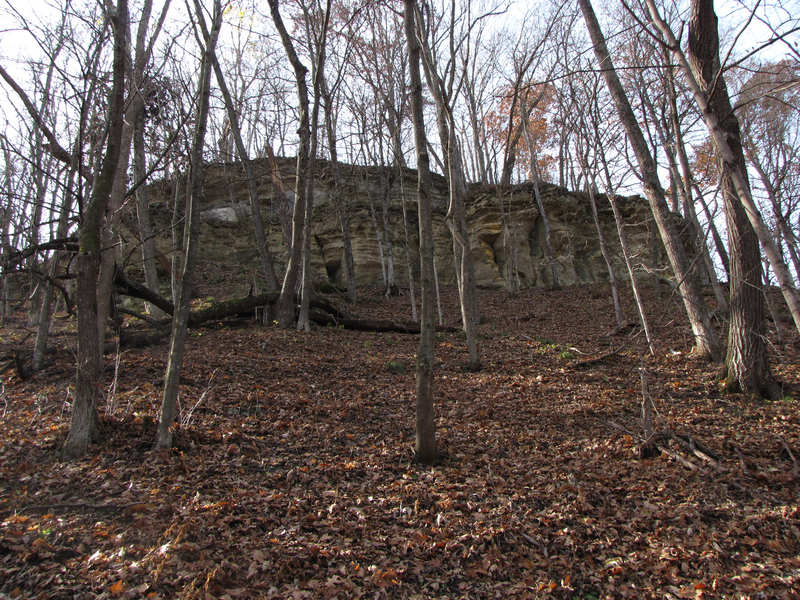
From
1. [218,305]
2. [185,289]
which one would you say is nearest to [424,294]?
[185,289]

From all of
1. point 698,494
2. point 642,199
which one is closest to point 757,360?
point 698,494

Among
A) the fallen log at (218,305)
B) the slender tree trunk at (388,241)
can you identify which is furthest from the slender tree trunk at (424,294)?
the slender tree trunk at (388,241)

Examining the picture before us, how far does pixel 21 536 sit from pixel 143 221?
11068 millimetres

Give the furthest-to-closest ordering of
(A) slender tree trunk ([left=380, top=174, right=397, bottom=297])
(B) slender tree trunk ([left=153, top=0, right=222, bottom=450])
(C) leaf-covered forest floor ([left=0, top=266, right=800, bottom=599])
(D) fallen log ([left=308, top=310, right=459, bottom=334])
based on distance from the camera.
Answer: (A) slender tree trunk ([left=380, top=174, right=397, bottom=297]) < (D) fallen log ([left=308, top=310, right=459, bottom=334]) < (B) slender tree trunk ([left=153, top=0, right=222, bottom=450]) < (C) leaf-covered forest floor ([left=0, top=266, right=800, bottom=599])

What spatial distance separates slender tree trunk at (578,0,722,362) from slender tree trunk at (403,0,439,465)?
4.94 m

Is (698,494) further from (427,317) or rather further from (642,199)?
(642,199)

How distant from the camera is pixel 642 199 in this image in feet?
71.2

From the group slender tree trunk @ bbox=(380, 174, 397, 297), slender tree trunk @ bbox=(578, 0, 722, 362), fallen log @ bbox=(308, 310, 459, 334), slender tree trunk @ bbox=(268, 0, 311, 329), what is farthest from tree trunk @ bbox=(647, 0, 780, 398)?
slender tree trunk @ bbox=(380, 174, 397, 297)

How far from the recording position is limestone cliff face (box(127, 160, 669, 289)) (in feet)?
64.6

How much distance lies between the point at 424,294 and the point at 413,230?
17128 millimetres

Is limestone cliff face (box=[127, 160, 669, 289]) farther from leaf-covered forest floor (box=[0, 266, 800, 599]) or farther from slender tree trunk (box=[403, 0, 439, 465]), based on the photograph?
slender tree trunk (box=[403, 0, 439, 465])

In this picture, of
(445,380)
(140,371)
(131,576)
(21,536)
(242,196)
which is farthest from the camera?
(242,196)

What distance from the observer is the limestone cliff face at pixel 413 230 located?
19.7m

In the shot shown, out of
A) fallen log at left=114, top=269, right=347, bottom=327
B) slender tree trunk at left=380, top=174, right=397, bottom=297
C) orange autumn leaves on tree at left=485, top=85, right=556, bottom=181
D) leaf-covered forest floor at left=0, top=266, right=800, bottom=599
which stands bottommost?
leaf-covered forest floor at left=0, top=266, right=800, bottom=599
